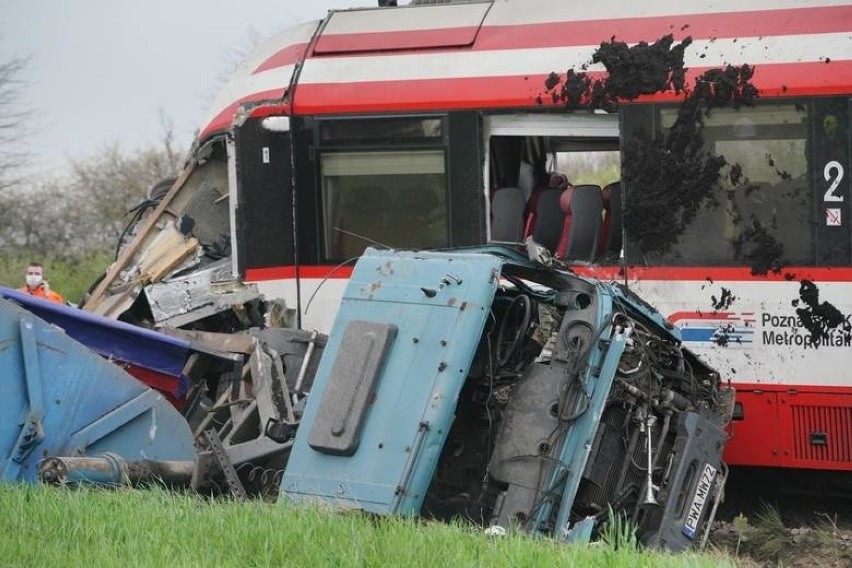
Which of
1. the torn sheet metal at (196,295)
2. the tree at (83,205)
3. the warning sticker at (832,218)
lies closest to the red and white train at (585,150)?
the warning sticker at (832,218)

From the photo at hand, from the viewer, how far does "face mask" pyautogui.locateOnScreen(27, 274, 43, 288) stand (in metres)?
14.7

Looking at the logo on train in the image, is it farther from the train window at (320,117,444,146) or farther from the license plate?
the train window at (320,117,444,146)

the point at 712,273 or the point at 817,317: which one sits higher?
the point at 712,273

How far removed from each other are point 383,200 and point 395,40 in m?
1.14

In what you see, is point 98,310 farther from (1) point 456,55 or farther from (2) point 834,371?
(2) point 834,371

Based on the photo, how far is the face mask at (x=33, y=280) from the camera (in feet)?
48.2

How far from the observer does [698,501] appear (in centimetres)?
778

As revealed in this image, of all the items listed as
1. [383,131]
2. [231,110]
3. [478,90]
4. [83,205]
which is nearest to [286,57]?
[231,110]

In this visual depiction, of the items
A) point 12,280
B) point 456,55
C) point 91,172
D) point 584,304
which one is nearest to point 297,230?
point 456,55

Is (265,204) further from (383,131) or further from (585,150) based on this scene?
(585,150)

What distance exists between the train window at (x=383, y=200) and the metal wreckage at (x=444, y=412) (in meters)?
1.92

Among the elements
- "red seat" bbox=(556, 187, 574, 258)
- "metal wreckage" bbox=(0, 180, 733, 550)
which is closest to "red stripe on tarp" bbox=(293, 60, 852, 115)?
"red seat" bbox=(556, 187, 574, 258)

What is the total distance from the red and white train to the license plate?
1.57 metres

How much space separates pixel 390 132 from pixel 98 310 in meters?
2.64
